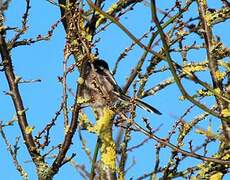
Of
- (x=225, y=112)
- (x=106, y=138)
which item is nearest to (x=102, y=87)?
(x=106, y=138)

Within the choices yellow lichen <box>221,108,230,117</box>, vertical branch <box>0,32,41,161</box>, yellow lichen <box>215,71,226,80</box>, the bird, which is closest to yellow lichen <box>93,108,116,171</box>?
the bird

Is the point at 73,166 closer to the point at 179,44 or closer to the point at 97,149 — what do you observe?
the point at 97,149

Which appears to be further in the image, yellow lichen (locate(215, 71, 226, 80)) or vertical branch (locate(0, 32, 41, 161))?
vertical branch (locate(0, 32, 41, 161))

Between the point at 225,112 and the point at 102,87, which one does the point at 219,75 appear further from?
the point at 102,87

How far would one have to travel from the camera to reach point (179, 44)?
5418 millimetres

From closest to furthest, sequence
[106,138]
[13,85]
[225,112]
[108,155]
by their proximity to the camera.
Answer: [225,112], [13,85], [108,155], [106,138]

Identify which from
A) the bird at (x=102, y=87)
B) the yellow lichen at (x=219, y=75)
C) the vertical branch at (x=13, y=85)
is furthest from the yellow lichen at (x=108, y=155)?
the yellow lichen at (x=219, y=75)

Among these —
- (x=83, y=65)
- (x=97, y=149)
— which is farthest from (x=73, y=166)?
(x=83, y=65)

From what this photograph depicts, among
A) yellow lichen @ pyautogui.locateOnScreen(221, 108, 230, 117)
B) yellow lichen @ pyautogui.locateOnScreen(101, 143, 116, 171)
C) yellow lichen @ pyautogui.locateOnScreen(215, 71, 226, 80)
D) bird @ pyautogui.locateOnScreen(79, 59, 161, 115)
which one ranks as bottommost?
yellow lichen @ pyautogui.locateOnScreen(221, 108, 230, 117)

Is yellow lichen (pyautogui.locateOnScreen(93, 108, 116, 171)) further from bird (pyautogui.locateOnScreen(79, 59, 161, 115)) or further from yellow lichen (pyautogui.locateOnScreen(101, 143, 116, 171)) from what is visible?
bird (pyautogui.locateOnScreen(79, 59, 161, 115))

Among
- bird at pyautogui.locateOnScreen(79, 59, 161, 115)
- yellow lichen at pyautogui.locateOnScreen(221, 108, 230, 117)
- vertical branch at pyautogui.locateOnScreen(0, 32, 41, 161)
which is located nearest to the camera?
yellow lichen at pyautogui.locateOnScreen(221, 108, 230, 117)

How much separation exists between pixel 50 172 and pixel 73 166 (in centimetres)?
161

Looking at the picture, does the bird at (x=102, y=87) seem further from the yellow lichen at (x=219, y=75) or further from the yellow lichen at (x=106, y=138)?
the yellow lichen at (x=219, y=75)

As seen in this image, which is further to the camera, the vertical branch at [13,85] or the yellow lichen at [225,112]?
the vertical branch at [13,85]
